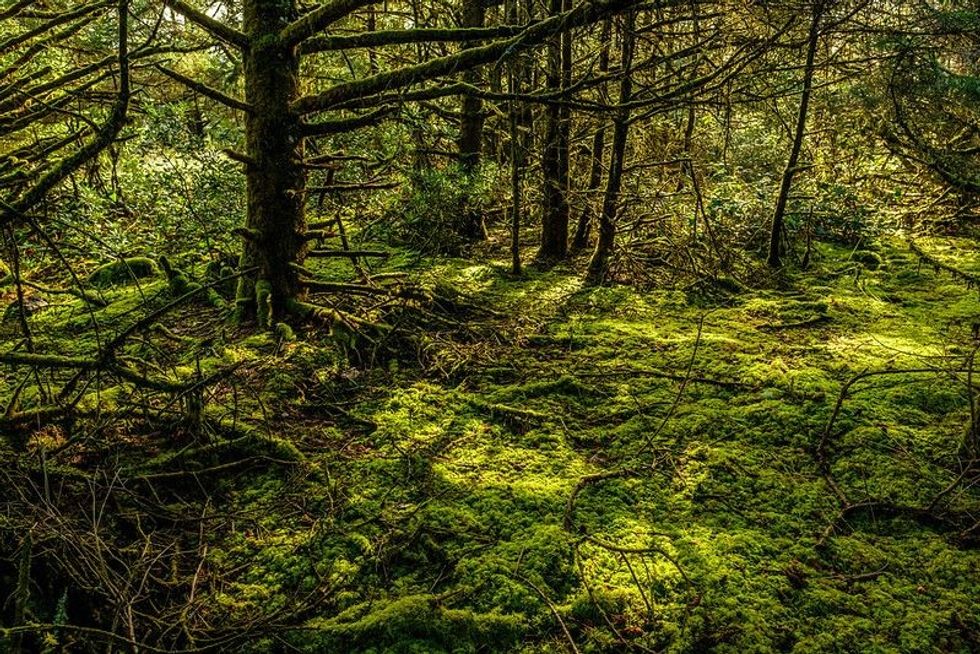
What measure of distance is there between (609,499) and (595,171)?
6560 mm

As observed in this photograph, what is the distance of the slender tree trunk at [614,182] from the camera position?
7.40 m

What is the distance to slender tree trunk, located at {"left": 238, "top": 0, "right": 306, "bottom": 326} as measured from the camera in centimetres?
553

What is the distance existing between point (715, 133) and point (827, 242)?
678 cm

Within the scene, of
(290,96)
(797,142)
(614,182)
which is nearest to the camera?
(290,96)

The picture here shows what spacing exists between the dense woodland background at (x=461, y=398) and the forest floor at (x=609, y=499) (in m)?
0.02

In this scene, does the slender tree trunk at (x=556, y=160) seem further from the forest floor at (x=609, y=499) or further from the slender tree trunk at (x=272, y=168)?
the slender tree trunk at (x=272, y=168)

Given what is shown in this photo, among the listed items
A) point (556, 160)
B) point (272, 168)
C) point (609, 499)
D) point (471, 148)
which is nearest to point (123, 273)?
point (272, 168)

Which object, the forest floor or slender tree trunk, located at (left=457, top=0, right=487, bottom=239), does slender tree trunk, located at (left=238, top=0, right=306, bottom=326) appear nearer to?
the forest floor

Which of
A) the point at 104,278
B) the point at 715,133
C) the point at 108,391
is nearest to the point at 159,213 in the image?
the point at 104,278

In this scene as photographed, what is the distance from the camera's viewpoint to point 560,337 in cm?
662

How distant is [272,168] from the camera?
5.73 metres

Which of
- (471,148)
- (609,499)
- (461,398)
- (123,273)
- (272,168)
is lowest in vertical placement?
(609,499)

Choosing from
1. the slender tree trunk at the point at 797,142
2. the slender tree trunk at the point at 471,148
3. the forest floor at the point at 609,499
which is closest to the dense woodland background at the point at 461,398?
the forest floor at the point at 609,499

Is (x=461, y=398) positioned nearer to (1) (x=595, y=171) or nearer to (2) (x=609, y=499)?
(2) (x=609, y=499)
